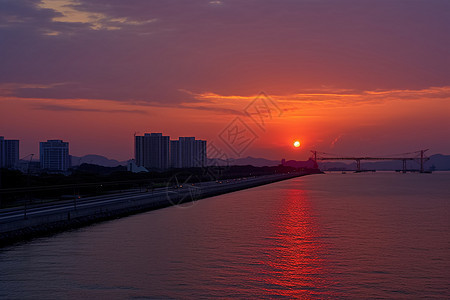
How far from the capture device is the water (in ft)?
56.4

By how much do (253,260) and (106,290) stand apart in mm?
7616

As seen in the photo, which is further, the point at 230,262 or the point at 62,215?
the point at 62,215

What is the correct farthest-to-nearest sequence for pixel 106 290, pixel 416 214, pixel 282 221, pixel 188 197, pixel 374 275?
1. pixel 188 197
2. pixel 416 214
3. pixel 282 221
4. pixel 374 275
5. pixel 106 290

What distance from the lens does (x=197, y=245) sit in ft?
86.8

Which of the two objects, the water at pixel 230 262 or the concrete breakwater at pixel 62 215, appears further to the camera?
the concrete breakwater at pixel 62 215

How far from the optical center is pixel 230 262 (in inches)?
867

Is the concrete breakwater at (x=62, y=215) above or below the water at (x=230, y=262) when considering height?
above

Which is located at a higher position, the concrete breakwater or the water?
the concrete breakwater

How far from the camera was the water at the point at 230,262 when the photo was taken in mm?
17203

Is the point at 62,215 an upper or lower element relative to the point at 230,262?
upper

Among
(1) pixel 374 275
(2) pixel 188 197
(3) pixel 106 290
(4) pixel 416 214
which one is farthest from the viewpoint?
(2) pixel 188 197

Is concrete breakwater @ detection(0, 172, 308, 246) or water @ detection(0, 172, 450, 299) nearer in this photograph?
water @ detection(0, 172, 450, 299)

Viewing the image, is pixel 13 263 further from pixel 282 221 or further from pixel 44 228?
pixel 282 221

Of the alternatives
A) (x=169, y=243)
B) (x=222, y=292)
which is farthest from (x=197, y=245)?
(x=222, y=292)
